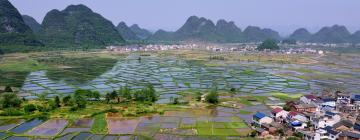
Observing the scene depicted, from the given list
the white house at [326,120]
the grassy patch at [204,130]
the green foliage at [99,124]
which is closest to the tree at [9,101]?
the green foliage at [99,124]

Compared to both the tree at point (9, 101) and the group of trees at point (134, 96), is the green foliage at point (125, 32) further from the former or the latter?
the tree at point (9, 101)

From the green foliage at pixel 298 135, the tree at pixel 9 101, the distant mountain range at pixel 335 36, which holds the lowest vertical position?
the green foliage at pixel 298 135

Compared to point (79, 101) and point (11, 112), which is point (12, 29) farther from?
point (79, 101)

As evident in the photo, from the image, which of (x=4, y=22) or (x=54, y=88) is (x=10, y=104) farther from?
(x=4, y=22)

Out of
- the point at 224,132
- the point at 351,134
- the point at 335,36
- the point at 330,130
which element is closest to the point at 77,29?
the point at 224,132

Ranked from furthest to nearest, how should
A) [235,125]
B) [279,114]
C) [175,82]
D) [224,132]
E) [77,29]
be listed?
[77,29] < [175,82] < [279,114] < [235,125] < [224,132]

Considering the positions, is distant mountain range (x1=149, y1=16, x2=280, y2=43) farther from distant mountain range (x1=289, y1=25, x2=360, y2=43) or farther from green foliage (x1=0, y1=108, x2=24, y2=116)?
green foliage (x1=0, y1=108, x2=24, y2=116)

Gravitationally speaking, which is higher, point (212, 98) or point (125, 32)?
point (125, 32)

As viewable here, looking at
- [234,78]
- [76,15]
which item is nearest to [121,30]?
[76,15]
